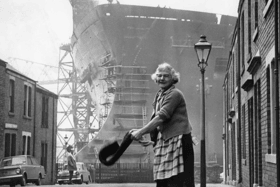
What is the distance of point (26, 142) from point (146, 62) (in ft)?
127

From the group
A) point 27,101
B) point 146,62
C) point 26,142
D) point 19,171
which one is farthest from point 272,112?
point 146,62

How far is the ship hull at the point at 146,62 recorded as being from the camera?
66.5m

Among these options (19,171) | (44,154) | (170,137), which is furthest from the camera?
(44,154)

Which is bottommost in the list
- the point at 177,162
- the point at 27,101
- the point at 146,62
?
the point at 177,162

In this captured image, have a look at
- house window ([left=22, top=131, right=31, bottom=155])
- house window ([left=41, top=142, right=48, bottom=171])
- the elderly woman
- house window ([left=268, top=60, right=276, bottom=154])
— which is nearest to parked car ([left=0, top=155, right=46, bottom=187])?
house window ([left=22, top=131, right=31, bottom=155])

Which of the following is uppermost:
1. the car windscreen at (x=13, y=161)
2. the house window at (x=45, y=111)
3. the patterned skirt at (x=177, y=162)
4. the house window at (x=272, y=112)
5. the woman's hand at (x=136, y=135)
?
the house window at (x=45, y=111)

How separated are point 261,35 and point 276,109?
9.58 feet

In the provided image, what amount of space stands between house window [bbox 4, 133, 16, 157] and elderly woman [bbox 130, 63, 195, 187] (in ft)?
77.6

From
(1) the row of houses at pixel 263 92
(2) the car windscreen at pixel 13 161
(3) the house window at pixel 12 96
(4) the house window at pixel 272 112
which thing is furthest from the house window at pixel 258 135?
(3) the house window at pixel 12 96

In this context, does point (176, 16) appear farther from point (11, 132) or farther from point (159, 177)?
point (159, 177)

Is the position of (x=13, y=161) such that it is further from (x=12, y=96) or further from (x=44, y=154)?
(x=44, y=154)

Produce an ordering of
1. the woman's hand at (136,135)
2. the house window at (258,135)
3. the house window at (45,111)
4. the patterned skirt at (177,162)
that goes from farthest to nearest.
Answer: the house window at (45,111), the house window at (258,135), the patterned skirt at (177,162), the woman's hand at (136,135)

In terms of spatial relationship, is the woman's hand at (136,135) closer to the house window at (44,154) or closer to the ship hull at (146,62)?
the house window at (44,154)

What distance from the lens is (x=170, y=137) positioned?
493 cm
